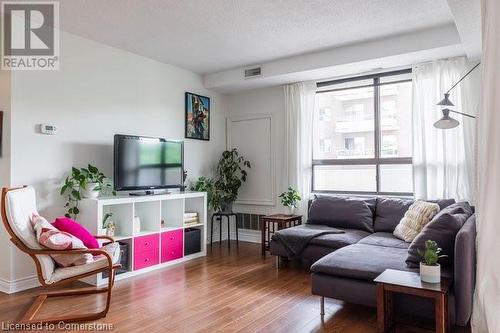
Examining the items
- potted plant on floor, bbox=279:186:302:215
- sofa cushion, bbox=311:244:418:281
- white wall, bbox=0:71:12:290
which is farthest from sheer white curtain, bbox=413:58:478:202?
white wall, bbox=0:71:12:290

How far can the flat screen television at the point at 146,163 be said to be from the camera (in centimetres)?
395

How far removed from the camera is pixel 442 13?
336 centimetres

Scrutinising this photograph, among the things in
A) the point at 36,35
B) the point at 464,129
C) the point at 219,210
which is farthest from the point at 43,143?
the point at 464,129

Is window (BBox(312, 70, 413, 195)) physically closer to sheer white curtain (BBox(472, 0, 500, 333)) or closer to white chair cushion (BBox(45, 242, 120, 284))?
white chair cushion (BBox(45, 242, 120, 284))

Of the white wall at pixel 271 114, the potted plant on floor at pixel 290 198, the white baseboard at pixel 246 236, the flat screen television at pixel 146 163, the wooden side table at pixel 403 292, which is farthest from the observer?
the white baseboard at pixel 246 236

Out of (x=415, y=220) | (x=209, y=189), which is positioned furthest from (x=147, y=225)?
(x=415, y=220)

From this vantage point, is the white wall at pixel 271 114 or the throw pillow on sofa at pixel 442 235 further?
the white wall at pixel 271 114

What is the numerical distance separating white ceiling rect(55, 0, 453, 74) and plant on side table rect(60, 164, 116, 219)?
5.04 feet

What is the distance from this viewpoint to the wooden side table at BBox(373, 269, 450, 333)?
2141 mm

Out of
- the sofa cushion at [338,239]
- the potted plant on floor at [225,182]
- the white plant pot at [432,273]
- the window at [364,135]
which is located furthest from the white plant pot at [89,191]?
the white plant pot at [432,273]

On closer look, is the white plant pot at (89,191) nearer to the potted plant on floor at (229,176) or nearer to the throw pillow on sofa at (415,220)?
the potted plant on floor at (229,176)

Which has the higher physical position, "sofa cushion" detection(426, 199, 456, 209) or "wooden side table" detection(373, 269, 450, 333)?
"sofa cushion" detection(426, 199, 456, 209)

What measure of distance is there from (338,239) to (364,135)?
1751 millimetres

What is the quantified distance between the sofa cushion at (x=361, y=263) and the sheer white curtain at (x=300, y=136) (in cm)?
204
